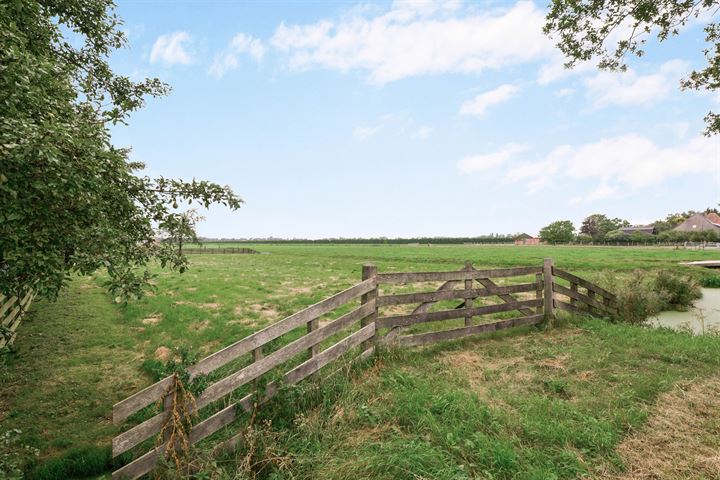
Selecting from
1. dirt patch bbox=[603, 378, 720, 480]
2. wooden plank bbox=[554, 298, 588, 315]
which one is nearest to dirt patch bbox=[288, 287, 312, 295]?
wooden plank bbox=[554, 298, 588, 315]

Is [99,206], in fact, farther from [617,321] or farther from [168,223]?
[617,321]

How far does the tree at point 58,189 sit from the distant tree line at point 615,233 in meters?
112

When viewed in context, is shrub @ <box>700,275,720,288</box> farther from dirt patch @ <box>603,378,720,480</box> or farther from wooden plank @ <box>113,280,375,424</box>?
wooden plank @ <box>113,280,375,424</box>

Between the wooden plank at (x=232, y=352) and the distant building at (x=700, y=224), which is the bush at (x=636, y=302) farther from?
the distant building at (x=700, y=224)

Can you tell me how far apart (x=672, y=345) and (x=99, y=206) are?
34.6ft

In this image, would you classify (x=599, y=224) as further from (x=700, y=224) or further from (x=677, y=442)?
(x=677, y=442)

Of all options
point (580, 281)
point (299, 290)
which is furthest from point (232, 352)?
point (299, 290)

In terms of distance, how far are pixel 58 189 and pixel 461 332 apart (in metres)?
7.24

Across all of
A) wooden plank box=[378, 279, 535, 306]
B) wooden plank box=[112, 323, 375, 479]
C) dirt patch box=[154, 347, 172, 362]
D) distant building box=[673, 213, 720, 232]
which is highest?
distant building box=[673, 213, 720, 232]

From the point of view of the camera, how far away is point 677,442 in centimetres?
422

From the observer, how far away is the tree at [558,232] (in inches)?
4828

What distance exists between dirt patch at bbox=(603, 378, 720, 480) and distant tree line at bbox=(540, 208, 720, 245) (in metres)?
106

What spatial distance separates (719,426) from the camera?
451 centimetres

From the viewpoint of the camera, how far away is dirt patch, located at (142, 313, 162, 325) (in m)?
11.2
